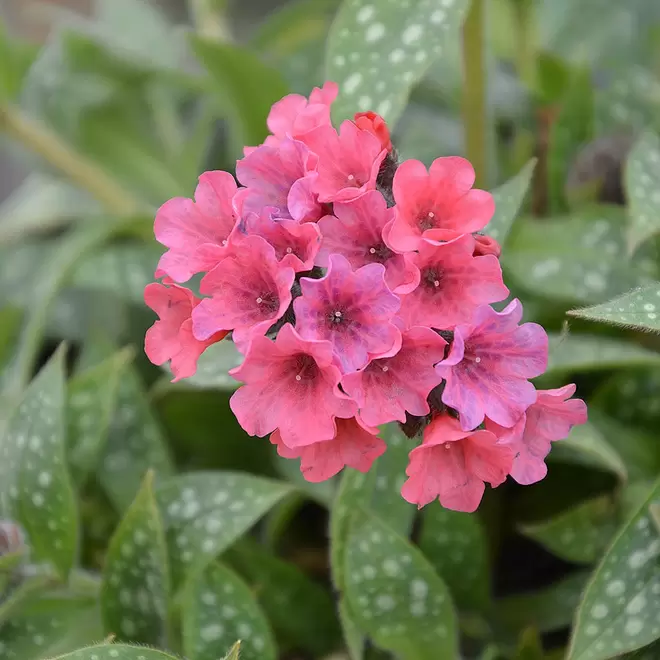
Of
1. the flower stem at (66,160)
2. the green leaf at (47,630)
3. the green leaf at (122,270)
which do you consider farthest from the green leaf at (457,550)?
the flower stem at (66,160)

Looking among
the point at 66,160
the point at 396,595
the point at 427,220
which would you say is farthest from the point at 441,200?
the point at 66,160

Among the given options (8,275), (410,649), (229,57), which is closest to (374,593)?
(410,649)

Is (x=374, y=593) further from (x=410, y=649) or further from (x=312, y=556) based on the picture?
(x=312, y=556)

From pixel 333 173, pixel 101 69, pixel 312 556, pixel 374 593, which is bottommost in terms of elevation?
pixel 312 556

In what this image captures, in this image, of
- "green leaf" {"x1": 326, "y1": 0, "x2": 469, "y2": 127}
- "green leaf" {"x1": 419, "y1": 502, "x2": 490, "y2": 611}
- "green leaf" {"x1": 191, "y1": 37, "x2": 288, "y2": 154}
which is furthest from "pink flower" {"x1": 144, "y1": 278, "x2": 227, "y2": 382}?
"green leaf" {"x1": 191, "y1": 37, "x2": 288, "y2": 154}

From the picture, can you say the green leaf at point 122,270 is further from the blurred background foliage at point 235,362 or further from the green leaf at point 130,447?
the green leaf at point 130,447

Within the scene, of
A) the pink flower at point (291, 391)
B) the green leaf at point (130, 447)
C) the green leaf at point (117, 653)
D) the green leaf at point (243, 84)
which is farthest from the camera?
the green leaf at point (243, 84)
